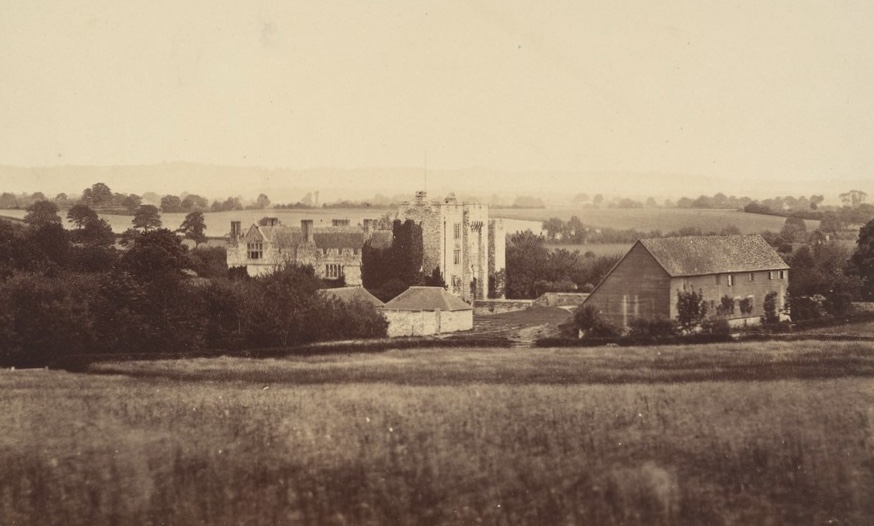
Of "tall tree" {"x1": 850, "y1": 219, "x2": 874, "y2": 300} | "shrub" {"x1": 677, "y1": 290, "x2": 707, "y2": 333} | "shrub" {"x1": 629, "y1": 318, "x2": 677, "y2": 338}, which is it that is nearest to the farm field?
"shrub" {"x1": 677, "y1": 290, "x2": 707, "y2": 333}

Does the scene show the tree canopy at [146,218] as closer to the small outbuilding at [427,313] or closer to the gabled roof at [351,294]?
the gabled roof at [351,294]

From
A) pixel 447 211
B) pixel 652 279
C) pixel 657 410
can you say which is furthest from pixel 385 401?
pixel 447 211

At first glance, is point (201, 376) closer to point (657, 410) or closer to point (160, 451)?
point (160, 451)

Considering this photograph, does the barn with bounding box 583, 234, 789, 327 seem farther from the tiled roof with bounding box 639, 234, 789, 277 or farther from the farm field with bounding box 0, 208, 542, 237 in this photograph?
the farm field with bounding box 0, 208, 542, 237

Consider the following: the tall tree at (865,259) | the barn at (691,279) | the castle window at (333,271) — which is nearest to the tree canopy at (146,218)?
the castle window at (333,271)

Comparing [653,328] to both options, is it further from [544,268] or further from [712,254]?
[544,268]

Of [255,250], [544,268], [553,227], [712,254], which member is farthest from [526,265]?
[255,250]

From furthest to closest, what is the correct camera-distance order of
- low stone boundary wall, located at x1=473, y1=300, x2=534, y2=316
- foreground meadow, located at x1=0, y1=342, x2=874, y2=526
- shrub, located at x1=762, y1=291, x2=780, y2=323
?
low stone boundary wall, located at x1=473, y1=300, x2=534, y2=316 < shrub, located at x1=762, y1=291, x2=780, y2=323 < foreground meadow, located at x1=0, y1=342, x2=874, y2=526
